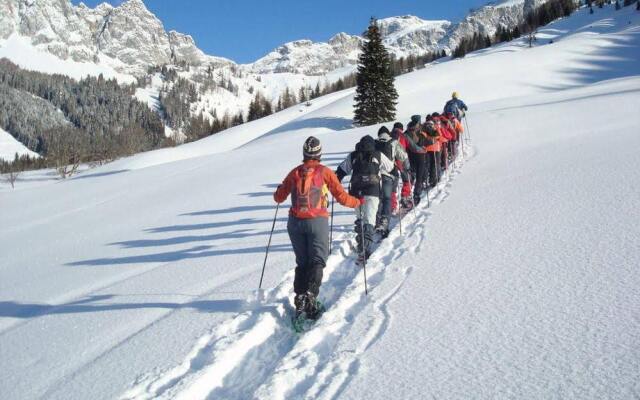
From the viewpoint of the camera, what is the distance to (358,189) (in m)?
6.75

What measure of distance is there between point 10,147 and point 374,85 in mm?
163517

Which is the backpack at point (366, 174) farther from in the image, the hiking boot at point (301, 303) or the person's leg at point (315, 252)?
the hiking boot at point (301, 303)

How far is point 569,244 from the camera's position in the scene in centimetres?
536

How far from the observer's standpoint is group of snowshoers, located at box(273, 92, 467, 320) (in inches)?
A: 185

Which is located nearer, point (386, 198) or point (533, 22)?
point (386, 198)

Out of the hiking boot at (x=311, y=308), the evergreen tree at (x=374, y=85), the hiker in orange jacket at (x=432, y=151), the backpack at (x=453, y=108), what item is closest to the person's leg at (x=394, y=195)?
the hiker in orange jacket at (x=432, y=151)

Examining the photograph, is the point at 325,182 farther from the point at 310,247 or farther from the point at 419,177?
the point at 419,177

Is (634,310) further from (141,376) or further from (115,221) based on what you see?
(115,221)

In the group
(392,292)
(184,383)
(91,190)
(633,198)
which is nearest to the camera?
(184,383)

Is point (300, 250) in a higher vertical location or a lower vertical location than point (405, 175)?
lower

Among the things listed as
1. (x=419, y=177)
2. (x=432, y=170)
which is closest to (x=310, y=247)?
(x=419, y=177)

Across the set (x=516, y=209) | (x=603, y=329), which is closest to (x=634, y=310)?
(x=603, y=329)

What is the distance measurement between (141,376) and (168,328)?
0.91 metres

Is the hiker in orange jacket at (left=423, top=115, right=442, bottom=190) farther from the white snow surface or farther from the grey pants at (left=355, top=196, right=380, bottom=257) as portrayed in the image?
the white snow surface
